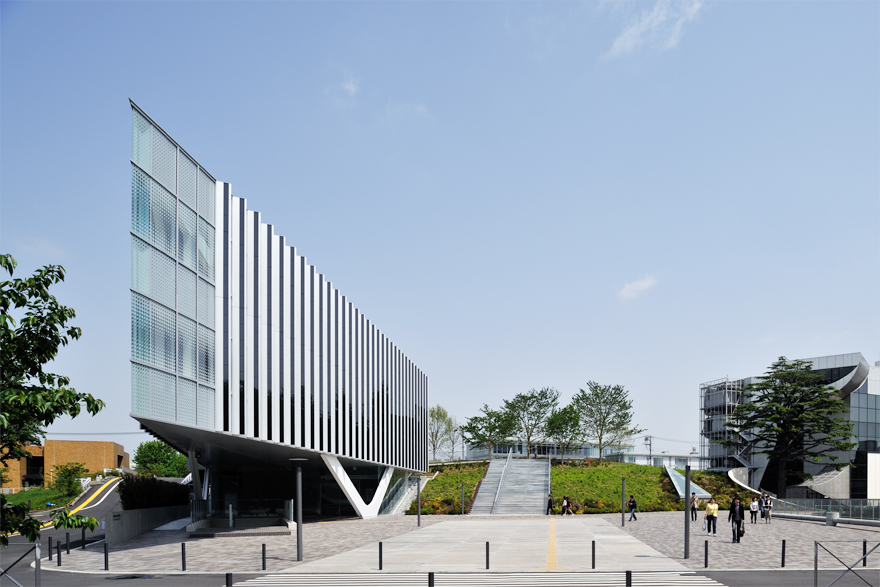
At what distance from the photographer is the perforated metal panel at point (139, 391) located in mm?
23922

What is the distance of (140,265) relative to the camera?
2506 cm

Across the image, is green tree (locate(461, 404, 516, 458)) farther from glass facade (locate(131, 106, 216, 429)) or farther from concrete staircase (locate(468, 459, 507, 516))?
glass facade (locate(131, 106, 216, 429))

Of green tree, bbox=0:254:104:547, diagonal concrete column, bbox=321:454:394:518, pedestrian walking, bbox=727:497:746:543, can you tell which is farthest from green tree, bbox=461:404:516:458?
green tree, bbox=0:254:104:547

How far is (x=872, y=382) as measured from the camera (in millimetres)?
77188

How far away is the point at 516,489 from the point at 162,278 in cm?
4605

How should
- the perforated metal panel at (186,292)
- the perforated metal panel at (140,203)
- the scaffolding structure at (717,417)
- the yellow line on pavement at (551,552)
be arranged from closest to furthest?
the yellow line on pavement at (551,552) < the perforated metal panel at (140,203) < the perforated metal panel at (186,292) < the scaffolding structure at (717,417)

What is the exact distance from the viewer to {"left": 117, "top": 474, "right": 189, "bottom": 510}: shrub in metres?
39.9

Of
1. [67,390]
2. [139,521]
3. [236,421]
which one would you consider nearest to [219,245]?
[236,421]

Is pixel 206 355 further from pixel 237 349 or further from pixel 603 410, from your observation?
pixel 603 410

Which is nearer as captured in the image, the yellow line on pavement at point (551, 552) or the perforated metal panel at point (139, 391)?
the yellow line on pavement at point (551, 552)

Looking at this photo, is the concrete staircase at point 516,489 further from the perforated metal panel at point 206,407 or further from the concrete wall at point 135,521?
the perforated metal panel at point 206,407

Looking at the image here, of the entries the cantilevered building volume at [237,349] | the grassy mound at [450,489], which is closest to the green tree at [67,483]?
the cantilevered building volume at [237,349]

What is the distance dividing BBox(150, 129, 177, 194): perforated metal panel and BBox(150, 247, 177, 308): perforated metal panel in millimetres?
2685

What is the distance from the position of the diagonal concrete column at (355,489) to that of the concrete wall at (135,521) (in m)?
9.50
